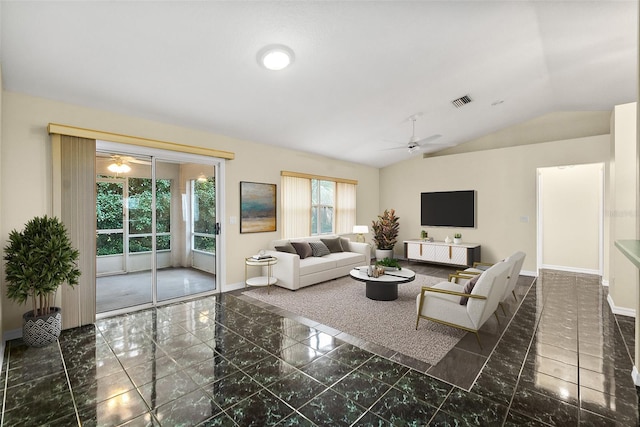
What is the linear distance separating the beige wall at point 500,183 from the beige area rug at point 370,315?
95.7 inches

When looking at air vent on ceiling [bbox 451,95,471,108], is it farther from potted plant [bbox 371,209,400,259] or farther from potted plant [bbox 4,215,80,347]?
potted plant [bbox 4,215,80,347]

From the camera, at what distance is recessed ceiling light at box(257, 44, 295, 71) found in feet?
9.74

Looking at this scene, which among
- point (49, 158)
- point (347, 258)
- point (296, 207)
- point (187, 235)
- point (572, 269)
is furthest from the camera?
point (572, 269)

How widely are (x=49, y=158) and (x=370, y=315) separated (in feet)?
14.3

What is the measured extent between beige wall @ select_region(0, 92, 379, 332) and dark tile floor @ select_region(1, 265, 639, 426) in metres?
1.45

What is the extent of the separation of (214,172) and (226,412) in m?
3.84

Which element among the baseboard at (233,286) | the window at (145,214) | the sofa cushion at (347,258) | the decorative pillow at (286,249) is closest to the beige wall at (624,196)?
the sofa cushion at (347,258)

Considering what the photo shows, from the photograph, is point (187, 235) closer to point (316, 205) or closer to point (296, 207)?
point (296, 207)

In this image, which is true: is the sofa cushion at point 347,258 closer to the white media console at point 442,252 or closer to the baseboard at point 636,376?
the white media console at point 442,252

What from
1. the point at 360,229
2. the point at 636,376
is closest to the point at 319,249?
the point at 360,229

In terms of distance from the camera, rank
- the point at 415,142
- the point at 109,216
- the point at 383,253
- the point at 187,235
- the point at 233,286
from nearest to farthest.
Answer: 1. the point at 109,216
2. the point at 415,142
3. the point at 187,235
4. the point at 233,286
5. the point at 383,253

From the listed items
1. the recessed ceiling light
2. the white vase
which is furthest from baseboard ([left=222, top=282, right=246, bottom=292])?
the white vase

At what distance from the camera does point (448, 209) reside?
7.45 metres

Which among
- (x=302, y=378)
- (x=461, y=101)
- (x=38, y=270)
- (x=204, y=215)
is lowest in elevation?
(x=302, y=378)
